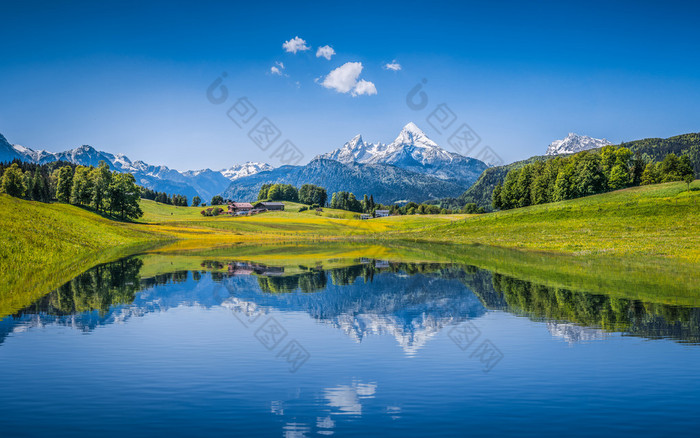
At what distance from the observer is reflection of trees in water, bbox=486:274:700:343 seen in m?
19.7

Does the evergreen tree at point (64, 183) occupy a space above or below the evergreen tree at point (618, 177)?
above

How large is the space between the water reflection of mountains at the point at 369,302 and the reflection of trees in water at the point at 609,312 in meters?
0.05

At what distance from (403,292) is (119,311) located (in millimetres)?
18328

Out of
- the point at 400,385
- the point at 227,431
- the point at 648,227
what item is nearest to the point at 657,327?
the point at 400,385

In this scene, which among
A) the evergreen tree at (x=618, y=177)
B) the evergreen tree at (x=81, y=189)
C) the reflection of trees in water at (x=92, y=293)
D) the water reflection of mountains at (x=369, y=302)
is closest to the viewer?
the water reflection of mountains at (x=369, y=302)

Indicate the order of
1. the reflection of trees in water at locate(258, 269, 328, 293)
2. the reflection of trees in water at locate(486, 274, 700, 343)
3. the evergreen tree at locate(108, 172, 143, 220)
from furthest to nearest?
the evergreen tree at locate(108, 172, 143, 220) < the reflection of trees in water at locate(258, 269, 328, 293) < the reflection of trees in water at locate(486, 274, 700, 343)

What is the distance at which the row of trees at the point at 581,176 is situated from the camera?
404 feet

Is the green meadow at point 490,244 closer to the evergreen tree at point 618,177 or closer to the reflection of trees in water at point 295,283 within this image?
the reflection of trees in water at point 295,283

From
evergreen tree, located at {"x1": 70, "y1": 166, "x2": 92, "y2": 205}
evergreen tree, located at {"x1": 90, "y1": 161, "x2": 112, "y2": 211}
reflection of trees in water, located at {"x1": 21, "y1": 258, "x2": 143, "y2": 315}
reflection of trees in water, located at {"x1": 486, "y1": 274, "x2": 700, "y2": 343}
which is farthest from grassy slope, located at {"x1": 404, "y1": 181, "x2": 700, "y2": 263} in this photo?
evergreen tree, located at {"x1": 70, "y1": 166, "x2": 92, "y2": 205}

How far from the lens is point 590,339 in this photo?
60.9 ft

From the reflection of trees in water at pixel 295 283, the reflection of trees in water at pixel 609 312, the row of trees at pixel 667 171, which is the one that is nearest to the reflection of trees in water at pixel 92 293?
the reflection of trees in water at pixel 295 283

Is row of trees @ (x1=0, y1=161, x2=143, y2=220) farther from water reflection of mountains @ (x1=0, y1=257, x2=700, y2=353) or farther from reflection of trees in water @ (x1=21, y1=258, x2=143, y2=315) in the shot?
reflection of trees in water @ (x1=21, y1=258, x2=143, y2=315)

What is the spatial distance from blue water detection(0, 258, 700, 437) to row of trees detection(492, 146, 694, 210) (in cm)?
10911

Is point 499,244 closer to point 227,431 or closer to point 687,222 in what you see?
point 687,222
